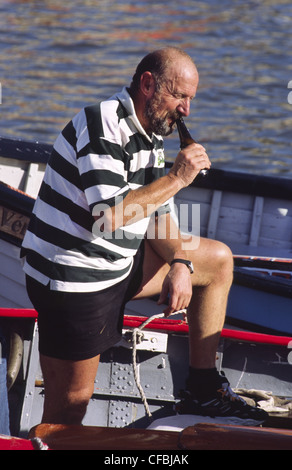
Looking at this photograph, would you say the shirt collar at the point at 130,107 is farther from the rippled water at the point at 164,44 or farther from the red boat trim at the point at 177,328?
the rippled water at the point at 164,44

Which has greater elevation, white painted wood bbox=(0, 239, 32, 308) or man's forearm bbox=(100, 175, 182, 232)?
man's forearm bbox=(100, 175, 182, 232)

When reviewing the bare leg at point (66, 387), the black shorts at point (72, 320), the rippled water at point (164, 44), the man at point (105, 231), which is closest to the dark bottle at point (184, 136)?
the man at point (105, 231)

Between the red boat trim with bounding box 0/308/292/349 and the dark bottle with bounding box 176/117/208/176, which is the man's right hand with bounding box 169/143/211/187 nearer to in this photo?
the dark bottle with bounding box 176/117/208/176

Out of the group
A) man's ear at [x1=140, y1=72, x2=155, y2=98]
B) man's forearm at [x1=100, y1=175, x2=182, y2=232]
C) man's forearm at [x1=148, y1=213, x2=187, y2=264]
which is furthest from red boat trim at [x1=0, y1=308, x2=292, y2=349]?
man's ear at [x1=140, y1=72, x2=155, y2=98]

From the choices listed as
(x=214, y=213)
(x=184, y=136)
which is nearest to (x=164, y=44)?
(x=214, y=213)

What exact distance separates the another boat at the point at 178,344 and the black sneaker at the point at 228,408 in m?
0.05

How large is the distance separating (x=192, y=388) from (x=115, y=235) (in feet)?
3.21

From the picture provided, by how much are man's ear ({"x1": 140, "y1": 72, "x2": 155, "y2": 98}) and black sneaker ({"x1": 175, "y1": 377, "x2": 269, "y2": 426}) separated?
1496 millimetres

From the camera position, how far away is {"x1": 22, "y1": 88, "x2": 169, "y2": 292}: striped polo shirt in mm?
3062

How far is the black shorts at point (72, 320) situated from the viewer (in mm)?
3328

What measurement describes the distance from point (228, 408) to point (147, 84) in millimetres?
1626

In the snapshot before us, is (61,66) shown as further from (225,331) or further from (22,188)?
(225,331)

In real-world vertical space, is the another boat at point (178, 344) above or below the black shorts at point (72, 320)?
below
